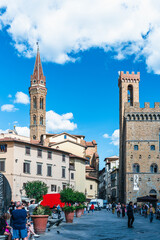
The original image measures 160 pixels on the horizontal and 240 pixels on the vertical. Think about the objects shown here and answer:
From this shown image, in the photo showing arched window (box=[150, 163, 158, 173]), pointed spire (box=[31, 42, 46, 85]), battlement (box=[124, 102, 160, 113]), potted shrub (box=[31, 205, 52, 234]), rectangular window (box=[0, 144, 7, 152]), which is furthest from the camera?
pointed spire (box=[31, 42, 46, 85])

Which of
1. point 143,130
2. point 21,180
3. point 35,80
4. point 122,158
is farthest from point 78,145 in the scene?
point 35,80

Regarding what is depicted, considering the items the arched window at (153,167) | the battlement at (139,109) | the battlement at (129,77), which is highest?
the battlement at (129,77)

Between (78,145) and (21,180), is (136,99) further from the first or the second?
(21,180)

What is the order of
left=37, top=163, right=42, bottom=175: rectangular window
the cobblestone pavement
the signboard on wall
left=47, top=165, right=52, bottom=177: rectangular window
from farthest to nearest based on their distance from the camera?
1. the signboard on wall
2. left=47, top=165, right=52, bottom=177: rectangular window
3. left=37, top=163, right=42, bottom=175: rectangular window
4. the cobblestone pavement

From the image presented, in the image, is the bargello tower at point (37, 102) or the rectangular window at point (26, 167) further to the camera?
the bargello tower at point (37, 102)

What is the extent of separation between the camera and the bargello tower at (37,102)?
103338mm

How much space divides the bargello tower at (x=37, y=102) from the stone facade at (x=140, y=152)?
4733 cm

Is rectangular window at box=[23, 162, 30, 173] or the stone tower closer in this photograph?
rectangular window at box=[23, 162, 30, 173]

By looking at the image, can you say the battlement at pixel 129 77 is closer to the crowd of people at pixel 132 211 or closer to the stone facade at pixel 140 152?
the stone facade at pixel 140 152

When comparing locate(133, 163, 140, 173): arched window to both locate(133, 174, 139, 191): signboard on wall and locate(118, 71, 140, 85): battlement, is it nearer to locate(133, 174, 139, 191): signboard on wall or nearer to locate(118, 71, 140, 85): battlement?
locate(133, 174, 139, 191): signboard on wall

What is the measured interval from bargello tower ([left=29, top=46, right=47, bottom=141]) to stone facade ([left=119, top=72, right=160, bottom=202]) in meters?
47.3

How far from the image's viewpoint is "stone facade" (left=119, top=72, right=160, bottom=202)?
180 feet

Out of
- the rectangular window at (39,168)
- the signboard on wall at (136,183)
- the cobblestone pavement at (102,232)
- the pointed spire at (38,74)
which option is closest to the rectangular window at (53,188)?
the rectangular window at (39,168)

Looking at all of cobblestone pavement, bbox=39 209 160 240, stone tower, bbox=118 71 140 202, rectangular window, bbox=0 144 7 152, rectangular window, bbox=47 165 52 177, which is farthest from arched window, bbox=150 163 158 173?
cobblestone pavement, bbox=39 209 160 240
